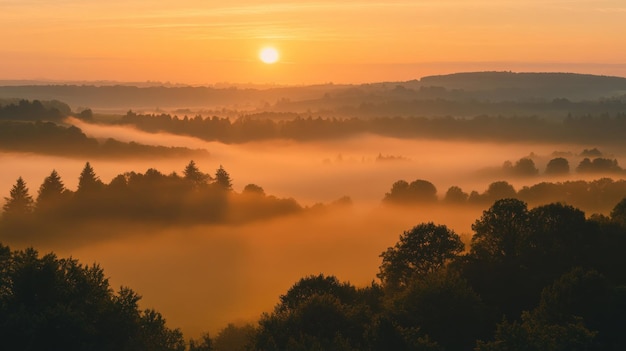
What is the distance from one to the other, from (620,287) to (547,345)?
1377cm

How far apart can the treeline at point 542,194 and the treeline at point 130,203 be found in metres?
28.4

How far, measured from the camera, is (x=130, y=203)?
125188 mm

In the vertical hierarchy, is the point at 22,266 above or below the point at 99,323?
above

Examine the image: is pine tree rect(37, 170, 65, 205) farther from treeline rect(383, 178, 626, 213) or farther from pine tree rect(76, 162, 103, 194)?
treeline rect(383, 178, 626, 213)

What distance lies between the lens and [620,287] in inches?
1907

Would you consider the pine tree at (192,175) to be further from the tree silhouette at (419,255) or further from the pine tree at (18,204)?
the tree silhouette at (419,255)

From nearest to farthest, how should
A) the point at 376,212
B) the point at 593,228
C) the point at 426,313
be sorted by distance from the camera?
the point at 426,313 → the point at 593,228 → the point at 376,212

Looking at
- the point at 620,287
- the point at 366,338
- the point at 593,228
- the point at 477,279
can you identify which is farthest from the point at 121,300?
the point at 593,228

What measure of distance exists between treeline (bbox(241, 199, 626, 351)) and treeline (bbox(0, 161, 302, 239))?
6892cm

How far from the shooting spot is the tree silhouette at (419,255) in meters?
64.0

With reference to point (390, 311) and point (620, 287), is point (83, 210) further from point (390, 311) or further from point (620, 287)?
point (620, 287)

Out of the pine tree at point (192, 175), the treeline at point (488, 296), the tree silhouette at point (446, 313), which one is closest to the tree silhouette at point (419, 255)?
the treeline at point (488, 296)

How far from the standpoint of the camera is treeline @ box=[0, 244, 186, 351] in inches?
1452

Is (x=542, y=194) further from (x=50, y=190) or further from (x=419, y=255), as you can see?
(x=50, y=190)
